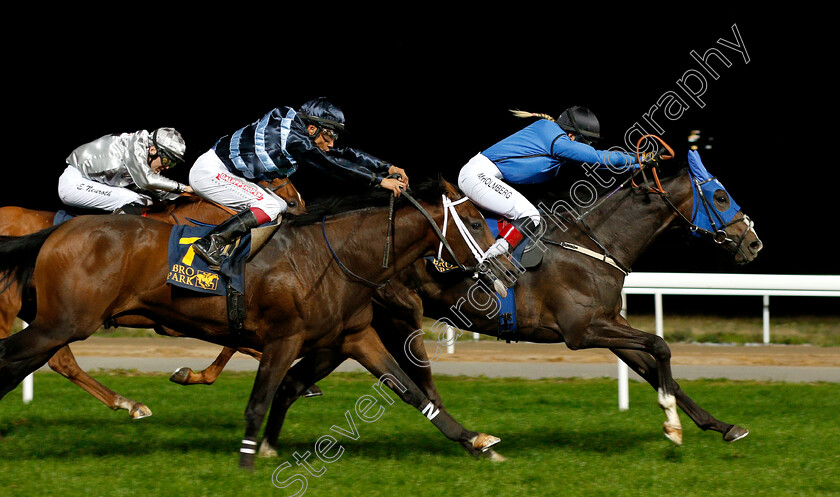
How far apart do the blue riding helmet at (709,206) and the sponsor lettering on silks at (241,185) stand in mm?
2733

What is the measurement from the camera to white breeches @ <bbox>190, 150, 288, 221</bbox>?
5.44 m

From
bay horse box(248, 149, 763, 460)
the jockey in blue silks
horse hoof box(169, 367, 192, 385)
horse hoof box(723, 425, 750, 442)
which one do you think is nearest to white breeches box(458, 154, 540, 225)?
the jockey in blue silks

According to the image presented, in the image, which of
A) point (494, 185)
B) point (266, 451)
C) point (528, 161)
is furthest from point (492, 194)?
point (266, 451)

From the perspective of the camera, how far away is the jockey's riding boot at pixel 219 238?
4.98m

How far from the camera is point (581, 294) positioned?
5.74 metres

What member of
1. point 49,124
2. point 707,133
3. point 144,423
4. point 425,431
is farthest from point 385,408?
point 49,124

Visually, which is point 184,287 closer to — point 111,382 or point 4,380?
point 4,380

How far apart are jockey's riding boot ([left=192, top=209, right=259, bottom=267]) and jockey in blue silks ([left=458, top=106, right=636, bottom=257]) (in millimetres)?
1581

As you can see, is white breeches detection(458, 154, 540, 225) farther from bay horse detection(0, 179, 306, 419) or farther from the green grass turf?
the green grass turf

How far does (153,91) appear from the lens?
13.4m

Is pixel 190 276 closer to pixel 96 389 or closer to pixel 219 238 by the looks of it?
pixel 219 238

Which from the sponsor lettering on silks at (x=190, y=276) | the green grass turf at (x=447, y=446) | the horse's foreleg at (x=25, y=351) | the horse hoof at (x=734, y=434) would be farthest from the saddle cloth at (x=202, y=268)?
the horse hoof at (x=734, y=434)

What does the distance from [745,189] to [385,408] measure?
8.13 m

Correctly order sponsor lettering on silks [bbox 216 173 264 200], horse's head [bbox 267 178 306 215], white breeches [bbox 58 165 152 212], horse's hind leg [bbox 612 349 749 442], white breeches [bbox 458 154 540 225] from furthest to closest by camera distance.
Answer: white breeches [bbox 58 165 152 212] → horse's head [bbox 267 178 306 215] → white breeches [bbox 458 154 540 225] → horse's hind leg [bbox 612 349 749 442] → sponsor lettering on silks [bbox 216 173 264 200]
